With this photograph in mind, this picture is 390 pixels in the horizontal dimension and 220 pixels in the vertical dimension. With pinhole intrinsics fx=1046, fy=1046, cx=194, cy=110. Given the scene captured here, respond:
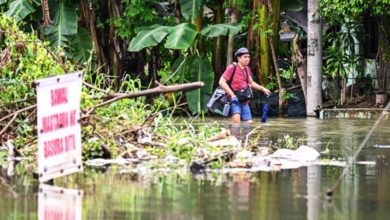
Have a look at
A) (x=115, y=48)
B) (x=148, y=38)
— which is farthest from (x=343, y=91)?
(x=115, y=48)

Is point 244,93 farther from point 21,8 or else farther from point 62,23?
point 62,23

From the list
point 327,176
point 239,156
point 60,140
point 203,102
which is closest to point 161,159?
point 239,156

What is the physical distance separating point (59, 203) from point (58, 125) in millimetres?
898

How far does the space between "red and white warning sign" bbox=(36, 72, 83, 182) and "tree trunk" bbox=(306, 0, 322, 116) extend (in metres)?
15.8

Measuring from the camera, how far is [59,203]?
8594mm

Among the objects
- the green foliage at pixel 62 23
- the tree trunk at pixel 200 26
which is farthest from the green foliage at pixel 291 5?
the green foliage at pixel 62 23

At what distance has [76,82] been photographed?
9398 mm

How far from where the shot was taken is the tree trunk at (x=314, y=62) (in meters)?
24.7

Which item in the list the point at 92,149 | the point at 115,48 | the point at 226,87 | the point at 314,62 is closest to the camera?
the point at 92,149

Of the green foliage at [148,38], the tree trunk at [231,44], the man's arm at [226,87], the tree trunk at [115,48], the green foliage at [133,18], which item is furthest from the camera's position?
the tree trunk at [115,48]

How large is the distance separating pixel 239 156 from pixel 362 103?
1415 cm

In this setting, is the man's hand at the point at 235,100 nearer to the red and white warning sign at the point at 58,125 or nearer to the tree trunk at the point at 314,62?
the tree trunk at the point at 314,62

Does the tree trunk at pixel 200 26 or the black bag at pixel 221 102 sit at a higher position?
the tree trunk at pixel 200 26

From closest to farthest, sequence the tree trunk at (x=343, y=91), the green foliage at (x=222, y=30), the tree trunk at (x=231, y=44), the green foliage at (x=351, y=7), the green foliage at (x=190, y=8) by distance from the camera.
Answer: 1. the green foliage at (x=351, y=7)
2. the green foliage at (x=222, y=30)
3. the green foliage at (x=190, y=8)
4. the tree trunk at (x=231, y=44)
5. the tree trunk at (x=343, y=91)
